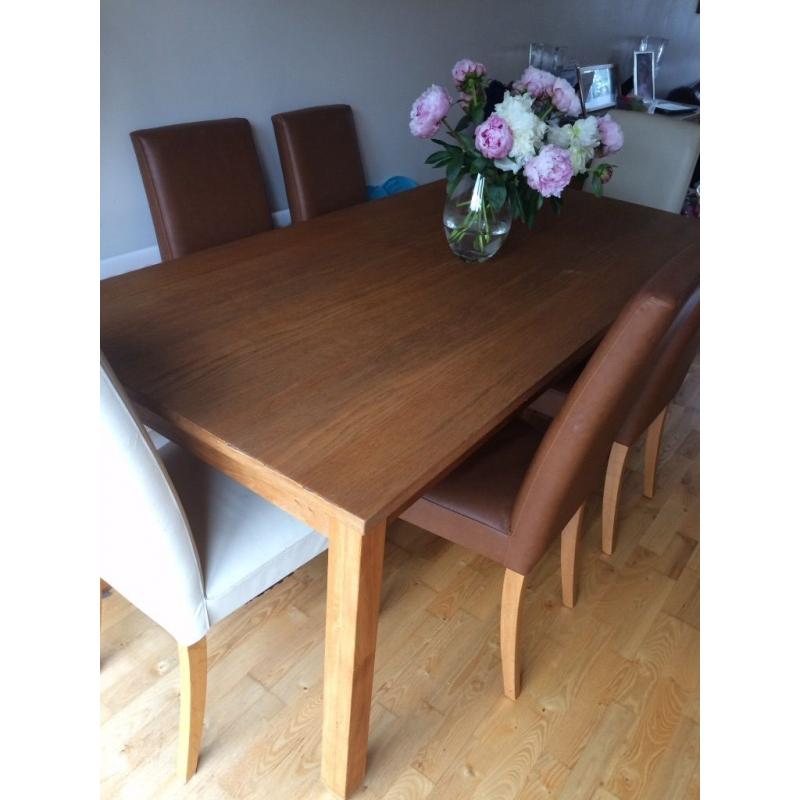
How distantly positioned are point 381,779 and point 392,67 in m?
2.59

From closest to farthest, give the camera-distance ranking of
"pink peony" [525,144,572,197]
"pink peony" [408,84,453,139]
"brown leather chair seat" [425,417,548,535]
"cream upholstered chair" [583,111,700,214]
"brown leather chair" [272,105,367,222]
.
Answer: "brown leather chair seat" [425,417,548,535]
"pink peony" [525,144,572,197]
"pink peony" [408,84,453,139]
"brown leather chair" [272,105,367,222]
"cream upholstered chair" [583,111,700,214]

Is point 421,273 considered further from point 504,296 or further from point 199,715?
point 199,715

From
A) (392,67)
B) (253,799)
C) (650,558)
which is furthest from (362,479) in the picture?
(392,67)

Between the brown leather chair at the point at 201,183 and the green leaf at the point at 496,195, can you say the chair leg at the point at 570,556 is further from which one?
the brown leather chair at the point at 201,183

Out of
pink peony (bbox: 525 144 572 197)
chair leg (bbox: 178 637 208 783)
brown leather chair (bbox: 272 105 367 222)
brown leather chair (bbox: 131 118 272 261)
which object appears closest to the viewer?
chair leg (bbox: 178 637 208 783)

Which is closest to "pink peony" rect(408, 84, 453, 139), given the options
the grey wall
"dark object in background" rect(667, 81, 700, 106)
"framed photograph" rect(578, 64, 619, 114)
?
the grey wall

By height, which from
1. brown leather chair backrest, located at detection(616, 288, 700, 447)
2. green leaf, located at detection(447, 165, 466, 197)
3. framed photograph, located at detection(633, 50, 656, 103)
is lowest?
brown leather chair backrest, located at detection(616, 288, 700, 447)

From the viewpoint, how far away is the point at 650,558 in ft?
6.08

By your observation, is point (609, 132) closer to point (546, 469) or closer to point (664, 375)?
point (664, 375)

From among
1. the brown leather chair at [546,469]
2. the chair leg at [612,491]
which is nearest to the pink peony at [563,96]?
the brown leather chair at [546,469]

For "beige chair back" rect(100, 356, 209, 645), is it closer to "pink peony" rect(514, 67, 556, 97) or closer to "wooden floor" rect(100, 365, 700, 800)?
"wooden floor" rect(100, 365, 700, 800)

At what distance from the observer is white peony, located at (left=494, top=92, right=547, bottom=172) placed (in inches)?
54.6

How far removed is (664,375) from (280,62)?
5.53ft

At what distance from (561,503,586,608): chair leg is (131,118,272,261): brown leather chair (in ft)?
4.16
